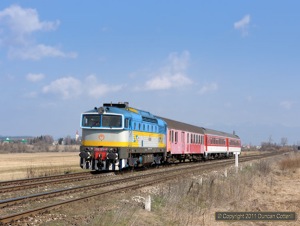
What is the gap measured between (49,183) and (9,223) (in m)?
9.03

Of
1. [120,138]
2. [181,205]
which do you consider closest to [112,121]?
[120,138]

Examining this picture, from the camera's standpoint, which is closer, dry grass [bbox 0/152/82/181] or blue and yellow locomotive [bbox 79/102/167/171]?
blue and yellow locomotive [bbox 79/102/167/171]

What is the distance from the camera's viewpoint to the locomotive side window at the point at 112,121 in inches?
960

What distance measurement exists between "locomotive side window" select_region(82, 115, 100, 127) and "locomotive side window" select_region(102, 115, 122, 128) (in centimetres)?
42

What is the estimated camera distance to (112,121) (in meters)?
24.6

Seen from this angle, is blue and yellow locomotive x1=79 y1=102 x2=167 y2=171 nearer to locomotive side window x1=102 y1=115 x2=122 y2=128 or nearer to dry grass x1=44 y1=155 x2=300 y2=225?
locomotive side window x1=102 y1=115 x2=122 y2=128

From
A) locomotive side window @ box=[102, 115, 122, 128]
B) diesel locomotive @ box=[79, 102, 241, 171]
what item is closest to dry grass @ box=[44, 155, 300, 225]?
diesel locomotive @ box=[79, 102, 241, 171]

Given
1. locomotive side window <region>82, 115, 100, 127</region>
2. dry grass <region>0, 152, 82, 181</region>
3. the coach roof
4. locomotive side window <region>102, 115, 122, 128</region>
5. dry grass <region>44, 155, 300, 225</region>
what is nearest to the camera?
dry grass <region>44, 155, 300, 225</region>

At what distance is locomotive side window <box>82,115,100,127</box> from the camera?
24.8m

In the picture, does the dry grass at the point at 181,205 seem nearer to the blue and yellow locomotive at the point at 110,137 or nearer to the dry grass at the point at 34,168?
the blue and yellow locomotive at the point at 110,137

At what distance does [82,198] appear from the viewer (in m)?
14.5

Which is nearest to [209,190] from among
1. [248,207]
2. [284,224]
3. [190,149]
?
[248,207]

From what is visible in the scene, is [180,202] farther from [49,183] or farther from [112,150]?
[112,150]

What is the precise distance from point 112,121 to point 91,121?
1.43 metres
